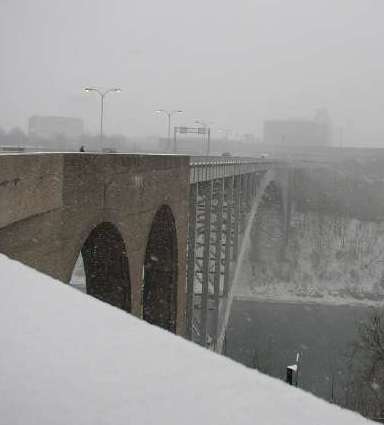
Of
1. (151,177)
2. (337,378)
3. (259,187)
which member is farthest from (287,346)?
(151,177)

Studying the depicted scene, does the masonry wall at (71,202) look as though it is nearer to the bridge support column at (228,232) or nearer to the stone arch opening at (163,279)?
the stone arch opening at (163,279)

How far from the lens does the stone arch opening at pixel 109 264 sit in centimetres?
1150

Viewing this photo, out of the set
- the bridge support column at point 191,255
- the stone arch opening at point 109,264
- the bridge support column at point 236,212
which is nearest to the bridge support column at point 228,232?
the bridge support column at point 236,212

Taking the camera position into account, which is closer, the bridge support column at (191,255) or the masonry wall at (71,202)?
the masonry wall at (71,202)

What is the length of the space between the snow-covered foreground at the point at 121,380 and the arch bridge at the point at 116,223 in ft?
13.2

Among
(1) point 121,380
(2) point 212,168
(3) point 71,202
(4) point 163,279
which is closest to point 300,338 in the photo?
(2) point 212,168

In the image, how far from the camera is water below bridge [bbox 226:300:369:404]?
29438 mm

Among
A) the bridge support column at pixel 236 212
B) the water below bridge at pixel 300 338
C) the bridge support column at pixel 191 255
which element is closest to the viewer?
the bridge support column at pixel 191 255

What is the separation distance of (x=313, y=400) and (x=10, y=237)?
587 cm

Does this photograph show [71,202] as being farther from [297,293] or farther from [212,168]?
[297,293]

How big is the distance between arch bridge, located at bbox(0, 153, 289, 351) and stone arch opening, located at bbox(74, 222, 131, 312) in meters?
0.02

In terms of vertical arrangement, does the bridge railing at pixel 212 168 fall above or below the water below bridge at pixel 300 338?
above

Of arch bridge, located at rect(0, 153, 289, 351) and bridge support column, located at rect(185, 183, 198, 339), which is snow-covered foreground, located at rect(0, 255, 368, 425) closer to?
arch bridge, located at rect(0, 153, 289, 351)

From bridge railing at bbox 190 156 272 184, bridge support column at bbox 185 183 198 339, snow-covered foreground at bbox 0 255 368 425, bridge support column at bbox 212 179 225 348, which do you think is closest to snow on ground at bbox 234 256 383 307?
bridge railing at bbox 190 156 272 184
